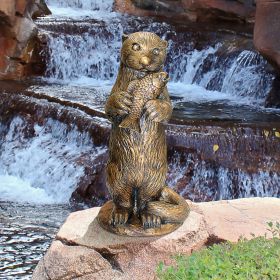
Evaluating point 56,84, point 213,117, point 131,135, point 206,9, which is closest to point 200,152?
point 213,117

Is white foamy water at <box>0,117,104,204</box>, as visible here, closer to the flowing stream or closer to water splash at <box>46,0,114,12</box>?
the flowing stream

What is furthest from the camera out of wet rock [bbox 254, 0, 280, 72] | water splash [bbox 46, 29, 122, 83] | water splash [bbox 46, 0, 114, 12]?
water splash [bbox 46, 0, 114, 12]

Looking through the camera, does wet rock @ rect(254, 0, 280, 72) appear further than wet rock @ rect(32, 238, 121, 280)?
Yes

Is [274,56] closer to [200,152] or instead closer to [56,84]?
[200,152]

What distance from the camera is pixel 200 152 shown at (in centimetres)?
827

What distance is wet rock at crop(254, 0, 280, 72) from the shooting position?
9875 mm

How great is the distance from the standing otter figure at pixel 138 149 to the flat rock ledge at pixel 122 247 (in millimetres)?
98

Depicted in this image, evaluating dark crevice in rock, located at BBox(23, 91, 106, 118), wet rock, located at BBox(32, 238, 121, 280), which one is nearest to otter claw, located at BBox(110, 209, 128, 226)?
wet rock, located at BBox(32, 238, 121, 280)

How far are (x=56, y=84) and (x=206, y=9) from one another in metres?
4.90

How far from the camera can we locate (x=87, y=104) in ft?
32.7

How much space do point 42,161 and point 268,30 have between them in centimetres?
384

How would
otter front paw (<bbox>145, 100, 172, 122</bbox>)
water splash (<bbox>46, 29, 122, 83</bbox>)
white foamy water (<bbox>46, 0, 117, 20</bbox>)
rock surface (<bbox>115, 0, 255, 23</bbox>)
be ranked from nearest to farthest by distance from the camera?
1. otter front paw (<bbox>145, 100, 172, 122</bbox>)
2. water splash (<bbox>46, 29, 122, 83</bbox>)
3. rock surface (<bbox>115, 0, 255, 23</bbox>)
4. white foamy water (<bbox>46, 0, 117, 20</bbox>)

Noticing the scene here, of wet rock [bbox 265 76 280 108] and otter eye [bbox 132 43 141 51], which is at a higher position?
otter eye [bbox 132 43 141 51]

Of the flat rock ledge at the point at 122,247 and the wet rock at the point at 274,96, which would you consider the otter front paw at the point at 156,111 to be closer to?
the flat rock ledge at the point at 122,247
